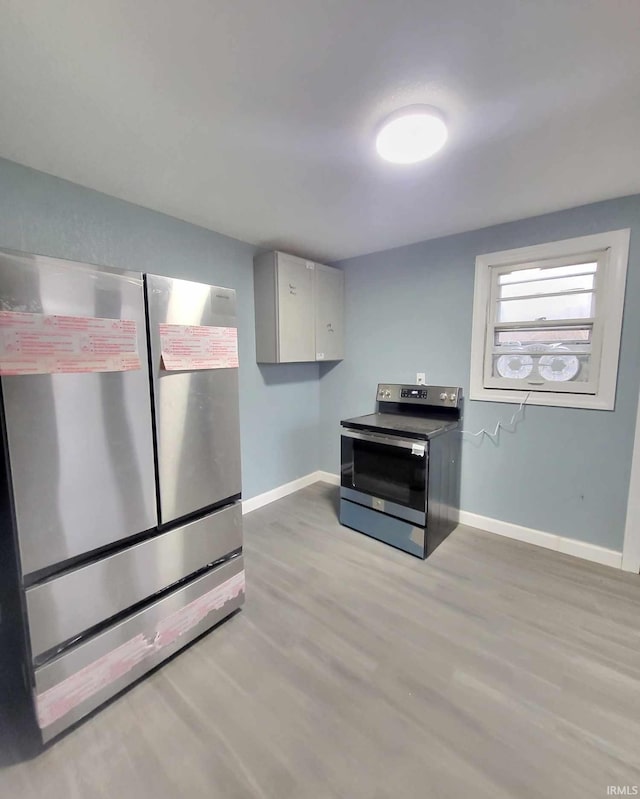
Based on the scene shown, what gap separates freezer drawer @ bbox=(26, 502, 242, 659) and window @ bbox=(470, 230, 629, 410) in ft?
6.87

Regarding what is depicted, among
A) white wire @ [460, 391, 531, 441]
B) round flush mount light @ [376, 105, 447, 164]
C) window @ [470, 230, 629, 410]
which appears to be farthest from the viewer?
white wire @ [460, 391, 531, 441]

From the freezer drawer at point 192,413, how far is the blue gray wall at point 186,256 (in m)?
0.88

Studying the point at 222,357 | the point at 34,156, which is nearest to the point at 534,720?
the point at 222,357

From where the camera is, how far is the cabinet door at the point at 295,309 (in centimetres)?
270

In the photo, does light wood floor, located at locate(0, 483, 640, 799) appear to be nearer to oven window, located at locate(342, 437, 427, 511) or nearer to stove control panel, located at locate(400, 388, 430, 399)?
oven window, located at locate(342, 437, 427, 511)

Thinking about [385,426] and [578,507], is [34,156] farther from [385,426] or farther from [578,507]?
[578,507]

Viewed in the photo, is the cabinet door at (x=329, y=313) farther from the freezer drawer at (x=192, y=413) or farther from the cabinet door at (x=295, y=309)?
the freezer drawer at (x=192, y=413)

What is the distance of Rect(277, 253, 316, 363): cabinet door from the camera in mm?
2697

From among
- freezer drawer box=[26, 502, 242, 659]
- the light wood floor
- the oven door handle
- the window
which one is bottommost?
the light wood floor

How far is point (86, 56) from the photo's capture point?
40.3 inches

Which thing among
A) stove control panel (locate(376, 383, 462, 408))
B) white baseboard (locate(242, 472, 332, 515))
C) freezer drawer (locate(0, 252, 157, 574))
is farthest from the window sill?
freezer drawer (locate(0, 252, 157, 574))

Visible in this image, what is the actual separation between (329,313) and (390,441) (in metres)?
1.44

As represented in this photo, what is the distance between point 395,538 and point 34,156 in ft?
9.57

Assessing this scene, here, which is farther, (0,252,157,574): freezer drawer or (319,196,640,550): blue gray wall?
(319,196,640,550): blue gray wall
